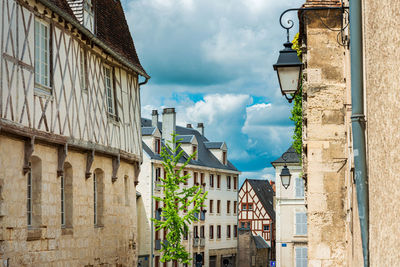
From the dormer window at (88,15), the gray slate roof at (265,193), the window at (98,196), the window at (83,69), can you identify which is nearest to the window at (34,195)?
the window at (83,69)

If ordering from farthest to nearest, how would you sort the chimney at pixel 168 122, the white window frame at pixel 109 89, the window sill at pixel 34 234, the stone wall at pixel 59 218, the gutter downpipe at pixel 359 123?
the chimney at pixel 168 122
the white window frame at pixel 109 89
the window sill at pixel 34 234
the stone wall at pixel 59 218
the gutter downpipe at pixel 359 123

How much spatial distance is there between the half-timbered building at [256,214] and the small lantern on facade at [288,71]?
5650 centimetres

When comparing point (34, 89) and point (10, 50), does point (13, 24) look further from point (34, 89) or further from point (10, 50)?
point (34, 89)

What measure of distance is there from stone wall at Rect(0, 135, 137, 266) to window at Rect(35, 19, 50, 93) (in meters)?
1.32

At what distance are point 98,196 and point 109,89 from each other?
9.74 feet

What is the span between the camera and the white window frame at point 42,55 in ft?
51.1

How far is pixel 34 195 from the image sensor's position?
620 inches

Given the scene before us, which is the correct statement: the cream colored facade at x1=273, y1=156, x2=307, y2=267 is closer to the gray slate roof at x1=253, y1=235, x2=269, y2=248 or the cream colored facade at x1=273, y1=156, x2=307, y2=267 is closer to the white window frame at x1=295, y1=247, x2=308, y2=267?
the white window frame at x1=295, y1=247, x2=308, y2=267

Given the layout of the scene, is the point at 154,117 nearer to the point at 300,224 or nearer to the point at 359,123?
the point at 300,224

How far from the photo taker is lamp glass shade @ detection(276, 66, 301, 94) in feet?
30.1

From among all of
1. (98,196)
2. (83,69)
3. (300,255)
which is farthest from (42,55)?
(300,255)

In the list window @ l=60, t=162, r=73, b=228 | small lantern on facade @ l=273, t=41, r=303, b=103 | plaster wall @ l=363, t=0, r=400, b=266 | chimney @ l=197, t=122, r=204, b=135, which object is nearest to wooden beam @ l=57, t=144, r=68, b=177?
window @ l=60, t=162, r=73, b=228

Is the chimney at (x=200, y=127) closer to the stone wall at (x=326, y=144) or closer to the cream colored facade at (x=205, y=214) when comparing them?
the cream colored facade at (x=205, y=214)

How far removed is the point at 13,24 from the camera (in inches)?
560
